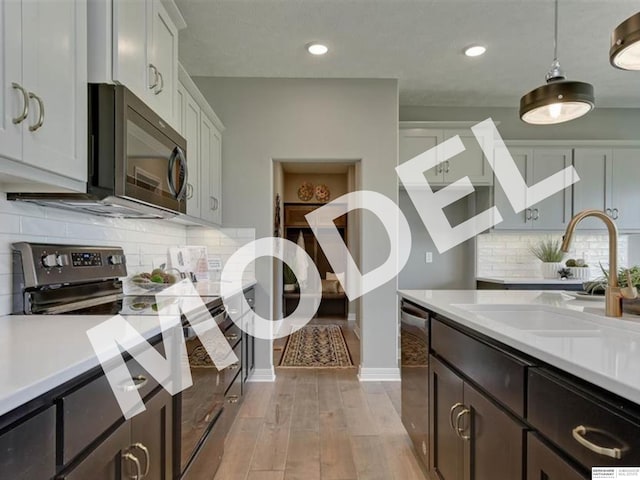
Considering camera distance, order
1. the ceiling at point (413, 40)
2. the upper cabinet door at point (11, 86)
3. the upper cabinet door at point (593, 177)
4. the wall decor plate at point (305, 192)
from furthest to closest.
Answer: the wall decor plate at point (305, 192), the upper cabinet door at point (593, 177), the ceiling at point (413, 40), the upper cabinet door at point (11, 86)

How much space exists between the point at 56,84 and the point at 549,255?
4.25m

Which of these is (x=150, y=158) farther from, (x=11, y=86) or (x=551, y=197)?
(x=551, y=197)

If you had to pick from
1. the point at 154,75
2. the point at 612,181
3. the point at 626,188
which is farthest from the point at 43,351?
the point at 626,188

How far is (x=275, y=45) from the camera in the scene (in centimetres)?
283

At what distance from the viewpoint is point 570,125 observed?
161 inches

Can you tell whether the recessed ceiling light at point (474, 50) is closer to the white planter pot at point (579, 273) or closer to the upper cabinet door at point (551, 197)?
the upper cabinet door at point (551, 197)

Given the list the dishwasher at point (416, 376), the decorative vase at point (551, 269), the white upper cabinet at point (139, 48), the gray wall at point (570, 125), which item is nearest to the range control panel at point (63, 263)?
the white upper cabinet at point (139, 48)

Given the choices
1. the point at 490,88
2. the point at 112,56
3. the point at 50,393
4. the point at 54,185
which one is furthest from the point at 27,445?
the point at 490,88

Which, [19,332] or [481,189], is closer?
[19,332]

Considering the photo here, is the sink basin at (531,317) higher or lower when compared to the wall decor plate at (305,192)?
lower

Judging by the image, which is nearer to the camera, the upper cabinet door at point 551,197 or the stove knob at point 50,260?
the stove knob at point 50,260

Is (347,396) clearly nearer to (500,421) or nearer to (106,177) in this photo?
(500,421)

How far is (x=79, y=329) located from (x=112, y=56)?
98 cm

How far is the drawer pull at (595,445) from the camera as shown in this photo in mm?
663
